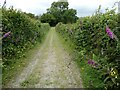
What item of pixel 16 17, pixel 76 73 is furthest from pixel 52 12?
pixel 76 73

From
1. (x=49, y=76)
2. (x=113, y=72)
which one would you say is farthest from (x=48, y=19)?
(x=113, y=72)

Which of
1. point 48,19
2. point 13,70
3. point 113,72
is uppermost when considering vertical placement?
point 48,19

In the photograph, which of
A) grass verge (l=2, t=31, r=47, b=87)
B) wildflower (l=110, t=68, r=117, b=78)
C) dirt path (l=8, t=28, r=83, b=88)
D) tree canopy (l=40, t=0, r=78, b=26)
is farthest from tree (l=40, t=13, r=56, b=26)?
wildflower (l=110, t=68, r=117, b=78)

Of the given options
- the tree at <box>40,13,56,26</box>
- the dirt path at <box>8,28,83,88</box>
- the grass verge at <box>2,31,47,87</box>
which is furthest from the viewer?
the tree at <box>40,13,56,26</box>

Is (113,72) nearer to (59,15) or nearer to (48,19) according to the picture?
(48,19)

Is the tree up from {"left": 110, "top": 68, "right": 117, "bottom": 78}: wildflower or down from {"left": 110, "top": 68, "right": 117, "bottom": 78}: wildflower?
up

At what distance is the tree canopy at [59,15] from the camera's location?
71812 mm

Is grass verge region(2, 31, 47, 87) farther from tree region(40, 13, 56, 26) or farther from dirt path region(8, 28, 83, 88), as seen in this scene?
tree region(40, 13, 56, 26)

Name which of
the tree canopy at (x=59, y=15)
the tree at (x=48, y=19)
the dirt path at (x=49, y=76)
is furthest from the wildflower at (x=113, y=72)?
the tree at (x=48, y=19)

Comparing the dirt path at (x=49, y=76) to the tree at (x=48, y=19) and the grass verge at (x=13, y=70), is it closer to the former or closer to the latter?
the grass verge at (x=13, y=70)

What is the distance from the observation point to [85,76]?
26.1 ft

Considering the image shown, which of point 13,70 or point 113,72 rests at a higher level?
point 113,72

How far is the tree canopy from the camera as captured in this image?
71812 millimetres

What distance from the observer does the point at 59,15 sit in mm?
79812
